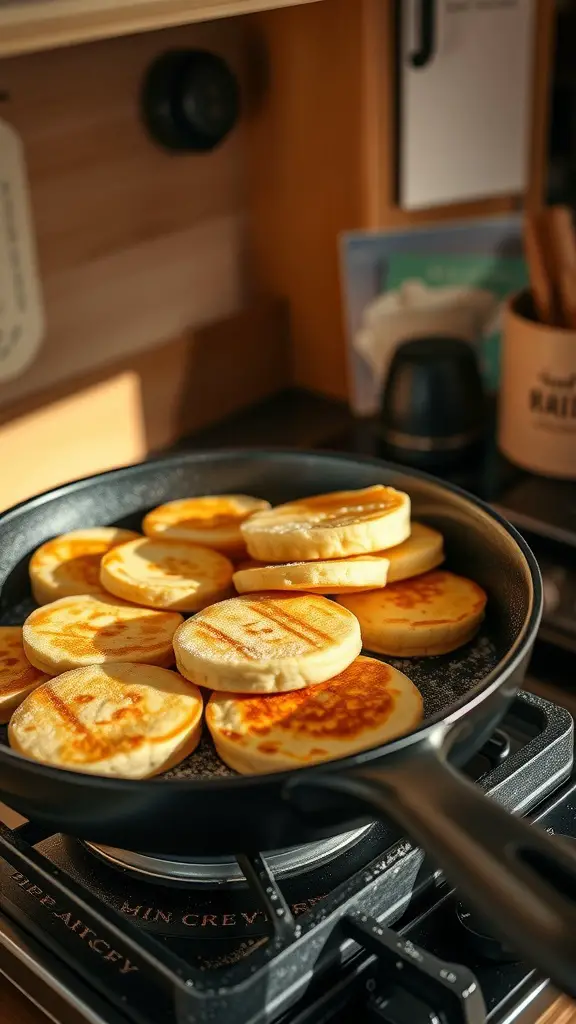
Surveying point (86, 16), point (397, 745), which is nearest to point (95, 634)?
Answer: point (397, 745)

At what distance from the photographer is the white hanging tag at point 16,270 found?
115 cm

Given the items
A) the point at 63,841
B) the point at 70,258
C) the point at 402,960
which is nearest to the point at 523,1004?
the point at 402,960

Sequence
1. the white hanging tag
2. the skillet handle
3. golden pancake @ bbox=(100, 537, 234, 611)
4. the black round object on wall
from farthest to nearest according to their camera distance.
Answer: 1. the black round object on wall
2. the white hanging tag
3. golden pancake @ bbox=(100, 537, 234, 611)
4. the skillet handle

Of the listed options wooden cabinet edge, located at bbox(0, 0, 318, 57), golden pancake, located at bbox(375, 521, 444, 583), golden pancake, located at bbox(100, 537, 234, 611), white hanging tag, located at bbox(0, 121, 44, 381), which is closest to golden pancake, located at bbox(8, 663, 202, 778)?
golden pancake, located at bbox(100, 537, 234, 611)

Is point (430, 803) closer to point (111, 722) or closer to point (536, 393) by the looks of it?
point (111, 722)

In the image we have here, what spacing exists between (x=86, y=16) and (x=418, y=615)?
493 mm

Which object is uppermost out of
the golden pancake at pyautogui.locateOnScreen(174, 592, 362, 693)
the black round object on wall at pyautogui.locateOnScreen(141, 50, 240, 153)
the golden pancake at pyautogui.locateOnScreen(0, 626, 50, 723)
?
the black round object on wall at pyautogui.locateOnScreen(141, 50, 240, 153)

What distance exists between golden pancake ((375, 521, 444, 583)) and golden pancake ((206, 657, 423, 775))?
0.43ft

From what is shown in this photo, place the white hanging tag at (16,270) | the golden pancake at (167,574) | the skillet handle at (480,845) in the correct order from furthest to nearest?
the white hanging tag at (16,270) → the golden pancake at (167,574) → the skillet handle at (480,845)


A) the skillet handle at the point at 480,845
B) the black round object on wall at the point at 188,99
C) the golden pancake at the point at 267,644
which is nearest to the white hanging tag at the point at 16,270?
the black round object on wall at the point at 188,99

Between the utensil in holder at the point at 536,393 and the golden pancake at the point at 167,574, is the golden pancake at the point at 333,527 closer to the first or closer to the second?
the golden pancake at the point at 167,574

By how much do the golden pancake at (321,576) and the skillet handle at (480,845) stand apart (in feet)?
0.71

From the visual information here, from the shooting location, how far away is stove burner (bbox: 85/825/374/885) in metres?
0.76

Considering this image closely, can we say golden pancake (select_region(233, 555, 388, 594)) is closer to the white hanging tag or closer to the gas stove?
the gas stove
